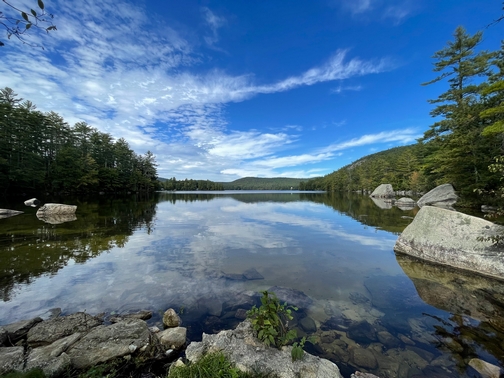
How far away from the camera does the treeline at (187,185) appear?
439 feet

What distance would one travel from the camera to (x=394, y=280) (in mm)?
7258

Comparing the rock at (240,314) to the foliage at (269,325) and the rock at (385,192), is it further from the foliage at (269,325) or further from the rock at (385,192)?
the rock at (385,192)

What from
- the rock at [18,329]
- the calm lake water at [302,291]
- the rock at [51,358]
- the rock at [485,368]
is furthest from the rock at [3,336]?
the rock at [485,368]

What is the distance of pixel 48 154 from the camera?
45531mm

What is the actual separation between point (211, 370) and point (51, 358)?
249 cm

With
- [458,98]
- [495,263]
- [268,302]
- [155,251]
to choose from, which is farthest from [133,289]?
[458,98]

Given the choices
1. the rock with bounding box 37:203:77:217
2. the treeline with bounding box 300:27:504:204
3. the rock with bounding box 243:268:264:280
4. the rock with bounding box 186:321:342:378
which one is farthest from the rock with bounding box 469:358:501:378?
the rock with bounding box 37:203:77:217

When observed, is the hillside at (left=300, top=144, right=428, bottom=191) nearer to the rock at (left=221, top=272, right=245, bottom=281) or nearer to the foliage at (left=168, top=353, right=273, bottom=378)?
the rock at (left=221, top=272, right=245, bottom=281)

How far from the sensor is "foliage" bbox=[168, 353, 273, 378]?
2836 mm

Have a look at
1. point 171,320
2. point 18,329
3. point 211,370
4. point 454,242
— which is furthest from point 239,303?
point 454,242

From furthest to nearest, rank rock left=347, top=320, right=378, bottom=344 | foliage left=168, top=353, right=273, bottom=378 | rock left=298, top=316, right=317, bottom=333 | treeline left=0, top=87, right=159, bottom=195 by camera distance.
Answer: treeline left=0, top=87, right=159, bottom=195 → rock left=298, top=316, right=317, bottom=333 → rock left=347, top=320, right=378, bottom=344 → foliage left=168, top=353, right=273, bottom=378

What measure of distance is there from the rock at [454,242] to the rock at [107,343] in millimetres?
10181

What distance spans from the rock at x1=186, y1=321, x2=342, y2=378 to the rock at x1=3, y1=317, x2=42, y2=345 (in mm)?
3431

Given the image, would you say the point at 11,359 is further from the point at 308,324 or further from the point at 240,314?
the point at 308,324
